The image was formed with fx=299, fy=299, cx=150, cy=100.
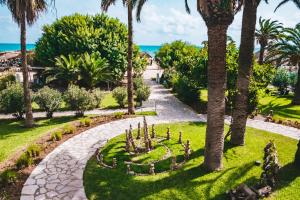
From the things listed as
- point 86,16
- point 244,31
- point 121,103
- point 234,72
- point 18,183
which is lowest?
point 18,183

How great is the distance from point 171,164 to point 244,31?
22.5ft

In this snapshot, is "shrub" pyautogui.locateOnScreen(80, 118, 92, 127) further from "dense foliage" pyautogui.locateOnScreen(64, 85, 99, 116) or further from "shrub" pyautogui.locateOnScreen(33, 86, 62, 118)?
"shrub" pyautogui.locateOnScreen(33, 86, 62, 118)

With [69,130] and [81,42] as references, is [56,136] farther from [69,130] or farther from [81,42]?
[81,42]

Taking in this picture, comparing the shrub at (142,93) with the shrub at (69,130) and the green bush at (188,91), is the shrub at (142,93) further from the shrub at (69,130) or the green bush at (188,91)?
the shrub at (69,130)

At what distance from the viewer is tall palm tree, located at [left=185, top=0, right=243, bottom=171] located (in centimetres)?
1030

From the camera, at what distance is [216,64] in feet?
35.4

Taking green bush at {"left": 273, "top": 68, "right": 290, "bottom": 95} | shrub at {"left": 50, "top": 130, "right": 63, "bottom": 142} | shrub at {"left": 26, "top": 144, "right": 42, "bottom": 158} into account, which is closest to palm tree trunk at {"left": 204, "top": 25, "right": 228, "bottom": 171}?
shrub at {"left": 26, "top": 144, "right": 42, "bottom": 158}

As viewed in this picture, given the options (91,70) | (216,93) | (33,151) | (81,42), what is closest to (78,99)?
(33,151)

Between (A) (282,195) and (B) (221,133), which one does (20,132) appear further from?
(A) (282,195)

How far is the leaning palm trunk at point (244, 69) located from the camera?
1341 centimetres

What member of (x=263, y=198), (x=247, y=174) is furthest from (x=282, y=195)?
(x=247, y=174)

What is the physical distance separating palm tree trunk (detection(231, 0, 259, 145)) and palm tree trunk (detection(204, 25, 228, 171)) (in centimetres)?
328

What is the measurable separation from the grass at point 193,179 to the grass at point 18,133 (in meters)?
4.41

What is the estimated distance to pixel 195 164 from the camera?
499 inches
